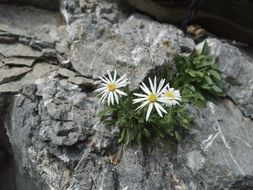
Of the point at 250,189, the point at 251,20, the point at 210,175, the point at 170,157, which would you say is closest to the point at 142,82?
the point at 170,157

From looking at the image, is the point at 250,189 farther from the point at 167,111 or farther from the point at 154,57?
the point at 154,57

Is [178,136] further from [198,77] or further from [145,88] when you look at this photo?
[198,77]

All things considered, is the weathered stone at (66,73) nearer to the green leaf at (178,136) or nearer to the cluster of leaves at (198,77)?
the cluster of leaves at (198,77)

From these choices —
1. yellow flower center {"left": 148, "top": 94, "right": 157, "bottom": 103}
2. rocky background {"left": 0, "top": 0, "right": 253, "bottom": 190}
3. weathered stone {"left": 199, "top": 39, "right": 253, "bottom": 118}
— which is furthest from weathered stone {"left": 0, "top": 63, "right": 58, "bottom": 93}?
weathered stone {"left": 199, "top": 39, "right": 253, "bottom": 118}

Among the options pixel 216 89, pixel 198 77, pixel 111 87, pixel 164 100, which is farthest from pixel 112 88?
pixel 216 89

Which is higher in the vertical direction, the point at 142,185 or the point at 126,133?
the point at 126,133

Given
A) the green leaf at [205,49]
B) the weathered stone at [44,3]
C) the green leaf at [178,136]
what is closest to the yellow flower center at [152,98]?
the green leaf at [178,136]
